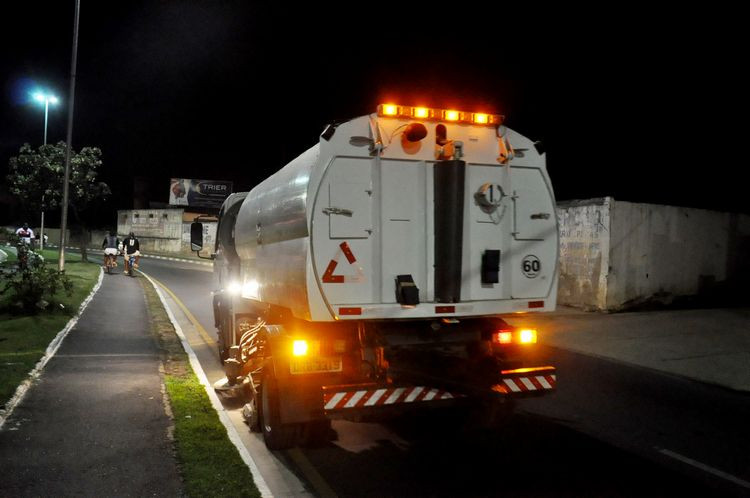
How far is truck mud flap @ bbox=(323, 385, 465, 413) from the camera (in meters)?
4.77

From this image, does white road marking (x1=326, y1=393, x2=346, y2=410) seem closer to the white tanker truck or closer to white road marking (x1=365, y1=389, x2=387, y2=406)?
the white tanker truck

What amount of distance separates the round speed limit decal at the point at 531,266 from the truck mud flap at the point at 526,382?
0.89 metres

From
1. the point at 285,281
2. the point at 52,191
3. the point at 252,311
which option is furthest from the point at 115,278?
the point at 285,281

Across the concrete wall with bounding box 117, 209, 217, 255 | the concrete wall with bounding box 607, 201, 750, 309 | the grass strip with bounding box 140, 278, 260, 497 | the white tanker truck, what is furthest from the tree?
the white tanker truck

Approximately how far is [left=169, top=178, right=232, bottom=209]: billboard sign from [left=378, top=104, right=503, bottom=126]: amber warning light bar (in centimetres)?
5839

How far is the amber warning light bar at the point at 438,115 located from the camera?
4.98 m

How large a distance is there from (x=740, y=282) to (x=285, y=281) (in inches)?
654

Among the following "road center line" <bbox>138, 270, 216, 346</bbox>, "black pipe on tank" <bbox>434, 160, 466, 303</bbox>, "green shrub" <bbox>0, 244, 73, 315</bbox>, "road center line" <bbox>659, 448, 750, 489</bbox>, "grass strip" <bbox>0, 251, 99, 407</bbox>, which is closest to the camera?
"road center line" <bbox>659, 448, 750, 489</bbox>

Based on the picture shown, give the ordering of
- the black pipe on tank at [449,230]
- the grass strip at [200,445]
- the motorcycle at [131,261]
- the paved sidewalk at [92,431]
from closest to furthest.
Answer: the grass strip at [200,445], the paved sidewalk at [92,431], the black pipe on tank at [449,230], the motorcycle at [131,261]

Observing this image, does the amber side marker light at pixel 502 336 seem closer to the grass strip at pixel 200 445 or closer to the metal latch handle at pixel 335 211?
the metal latch handle at pixel 335 211

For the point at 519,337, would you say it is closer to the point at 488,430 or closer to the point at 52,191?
the point at 488,430

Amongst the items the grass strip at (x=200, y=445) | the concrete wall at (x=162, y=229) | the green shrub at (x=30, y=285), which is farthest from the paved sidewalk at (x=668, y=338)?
the concrete wall at (x=162, y=229)

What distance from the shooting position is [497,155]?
536 cm

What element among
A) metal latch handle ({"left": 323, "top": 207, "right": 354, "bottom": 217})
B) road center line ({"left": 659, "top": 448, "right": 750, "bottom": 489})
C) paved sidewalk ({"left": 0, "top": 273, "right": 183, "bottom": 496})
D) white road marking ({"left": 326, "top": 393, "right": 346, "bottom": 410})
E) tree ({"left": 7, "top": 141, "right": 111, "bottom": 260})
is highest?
tree ({"left": 7, "top": 141, "right": 111, "bottom": 260})
